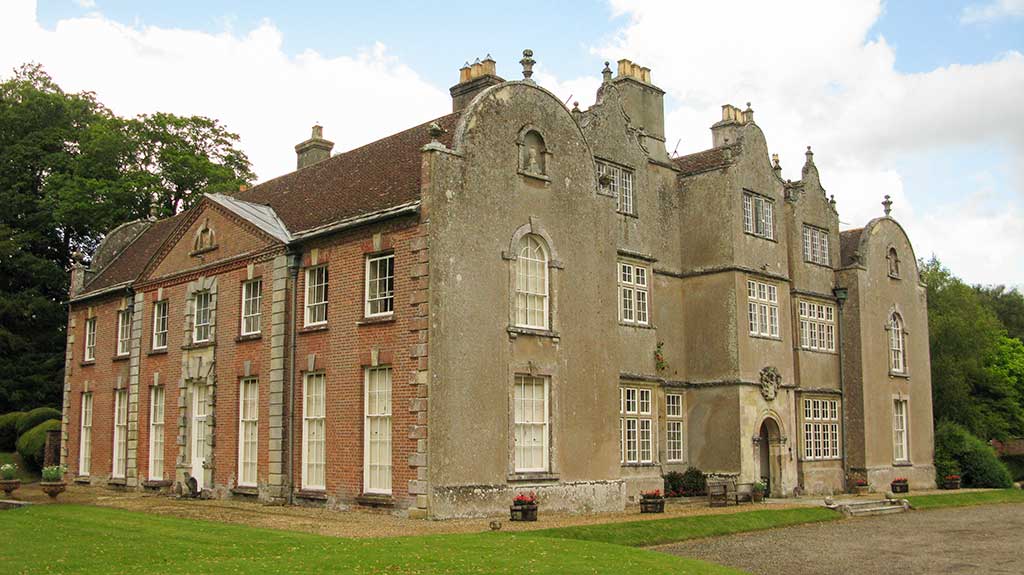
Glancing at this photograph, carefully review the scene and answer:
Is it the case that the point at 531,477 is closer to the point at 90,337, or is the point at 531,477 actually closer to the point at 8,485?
the point at 8,485

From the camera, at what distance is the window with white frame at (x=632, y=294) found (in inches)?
1193

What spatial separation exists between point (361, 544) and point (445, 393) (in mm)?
5763

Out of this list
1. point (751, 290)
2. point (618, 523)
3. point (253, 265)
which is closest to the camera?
point (618, 523)

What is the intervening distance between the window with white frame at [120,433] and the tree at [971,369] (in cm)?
3307

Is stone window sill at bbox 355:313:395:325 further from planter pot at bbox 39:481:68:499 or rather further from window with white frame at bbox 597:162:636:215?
window with white frame at bbox 597:162:636:215

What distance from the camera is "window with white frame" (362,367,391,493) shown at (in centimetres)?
2320

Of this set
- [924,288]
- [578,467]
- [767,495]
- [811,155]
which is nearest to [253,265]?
[578,467]

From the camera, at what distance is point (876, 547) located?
67.4 feet

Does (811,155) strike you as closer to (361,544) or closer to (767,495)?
(767,495)

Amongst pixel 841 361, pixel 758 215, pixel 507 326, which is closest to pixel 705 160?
pixel 758 215

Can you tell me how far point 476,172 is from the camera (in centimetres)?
2355

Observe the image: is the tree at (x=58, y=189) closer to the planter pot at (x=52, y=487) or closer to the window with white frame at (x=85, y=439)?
the window with white frame at (x=85, y=439)

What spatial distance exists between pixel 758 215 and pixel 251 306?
16.7 metres

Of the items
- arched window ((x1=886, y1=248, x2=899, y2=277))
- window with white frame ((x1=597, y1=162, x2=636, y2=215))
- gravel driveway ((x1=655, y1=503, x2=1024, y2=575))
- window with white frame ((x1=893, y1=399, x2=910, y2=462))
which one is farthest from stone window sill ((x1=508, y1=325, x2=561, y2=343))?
arched window ((x1=886, y1=248, x2=899, y2=277))
